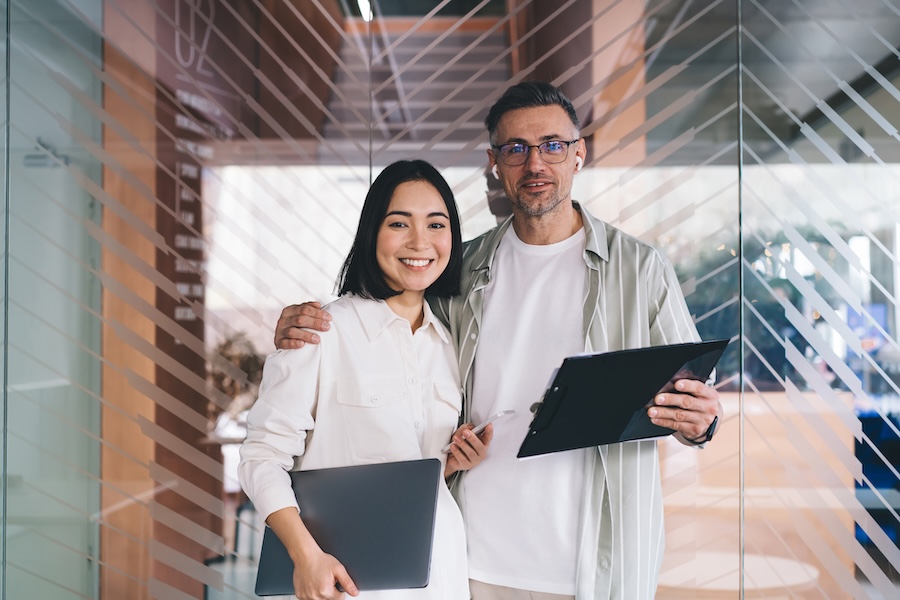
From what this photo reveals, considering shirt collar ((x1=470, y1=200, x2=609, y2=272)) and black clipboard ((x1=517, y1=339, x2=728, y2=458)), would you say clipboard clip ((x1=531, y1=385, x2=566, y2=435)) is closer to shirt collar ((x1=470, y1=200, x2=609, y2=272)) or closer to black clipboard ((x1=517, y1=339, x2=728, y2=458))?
black clipboard ((x1=517, y1=339, x2=728, y2=458))

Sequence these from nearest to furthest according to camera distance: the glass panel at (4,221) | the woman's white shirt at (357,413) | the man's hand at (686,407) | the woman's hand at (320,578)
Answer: the woman's hand at (320,578), the woman's white shirt at (357,413), the man's hand at (686,407), the glass panel at (4,221)

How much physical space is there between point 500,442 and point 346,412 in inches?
16.3

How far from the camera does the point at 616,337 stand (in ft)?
6.11

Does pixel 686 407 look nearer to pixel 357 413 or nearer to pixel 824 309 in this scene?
pixel 357 413

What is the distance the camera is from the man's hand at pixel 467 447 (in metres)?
1.71

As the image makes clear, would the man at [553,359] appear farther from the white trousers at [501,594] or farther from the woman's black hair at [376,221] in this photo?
the woman's black hair at [376,221]

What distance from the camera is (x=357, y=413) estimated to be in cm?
165

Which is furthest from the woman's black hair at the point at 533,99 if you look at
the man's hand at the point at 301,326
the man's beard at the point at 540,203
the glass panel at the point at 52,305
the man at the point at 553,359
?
the glass panel at the point at 52,305

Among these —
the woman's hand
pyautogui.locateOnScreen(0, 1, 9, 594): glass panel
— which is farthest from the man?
pyautogui.locateOnScreen(0, 1, 9, 594): glass panel

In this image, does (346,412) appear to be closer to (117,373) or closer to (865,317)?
(117,373)

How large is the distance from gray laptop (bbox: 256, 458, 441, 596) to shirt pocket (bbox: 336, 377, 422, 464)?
0.09 meters

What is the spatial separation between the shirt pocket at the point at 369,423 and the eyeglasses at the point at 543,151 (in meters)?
0.67

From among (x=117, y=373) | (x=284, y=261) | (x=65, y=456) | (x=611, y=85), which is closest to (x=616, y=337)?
(x=611, y=85)

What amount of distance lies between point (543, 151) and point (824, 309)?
4.32 feet
